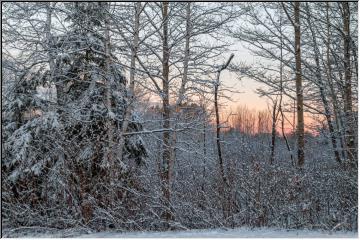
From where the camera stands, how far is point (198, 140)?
35.7 feet

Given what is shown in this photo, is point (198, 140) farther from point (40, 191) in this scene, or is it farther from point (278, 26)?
point (278, 26)

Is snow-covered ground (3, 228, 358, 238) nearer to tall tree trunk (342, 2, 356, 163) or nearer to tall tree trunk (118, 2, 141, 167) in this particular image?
tall tree trunk (118, 2, 141, 167)

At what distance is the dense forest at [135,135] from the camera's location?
7.48 metres

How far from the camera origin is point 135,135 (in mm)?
10641

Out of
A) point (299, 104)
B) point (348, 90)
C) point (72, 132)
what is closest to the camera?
point (72, 132)

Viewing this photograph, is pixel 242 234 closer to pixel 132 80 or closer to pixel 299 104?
pixel 132 80

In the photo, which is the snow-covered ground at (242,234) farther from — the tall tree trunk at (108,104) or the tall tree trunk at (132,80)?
the tall tree trunk at (132,80)

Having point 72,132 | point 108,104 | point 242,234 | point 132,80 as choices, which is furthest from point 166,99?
point 242,234

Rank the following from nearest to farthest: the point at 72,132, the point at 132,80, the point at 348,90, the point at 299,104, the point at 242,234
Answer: the point at 242,234, the point at 132,80, the point at 72,132, the point at 348,90, the point at 299,104

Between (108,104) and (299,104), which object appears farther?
(299,104)

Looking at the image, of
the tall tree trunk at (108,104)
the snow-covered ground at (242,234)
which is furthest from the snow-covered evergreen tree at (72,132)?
the snow-covered ground at (242,234)

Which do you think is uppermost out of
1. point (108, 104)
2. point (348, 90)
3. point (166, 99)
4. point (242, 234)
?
point (348, 90)

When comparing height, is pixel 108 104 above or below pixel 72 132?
above

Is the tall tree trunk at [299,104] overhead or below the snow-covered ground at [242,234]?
overhead
